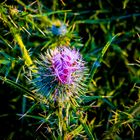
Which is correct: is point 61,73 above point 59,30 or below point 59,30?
below

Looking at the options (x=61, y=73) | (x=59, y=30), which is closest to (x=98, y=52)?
(x=59, y=30)

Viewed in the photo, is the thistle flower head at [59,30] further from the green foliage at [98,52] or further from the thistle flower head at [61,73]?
the thistle flower head at [61,73]

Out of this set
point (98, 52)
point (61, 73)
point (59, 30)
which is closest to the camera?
point (61, 73)

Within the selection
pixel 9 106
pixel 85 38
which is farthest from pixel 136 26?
pixel 9 106

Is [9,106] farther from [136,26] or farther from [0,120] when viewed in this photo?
[136,26]

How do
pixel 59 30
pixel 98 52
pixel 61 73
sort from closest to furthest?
pixel 61 73 → pixel 59 30 → pixel 98 52

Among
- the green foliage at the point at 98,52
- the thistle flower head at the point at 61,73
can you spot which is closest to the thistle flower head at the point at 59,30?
the green foliage at the point at 98,52

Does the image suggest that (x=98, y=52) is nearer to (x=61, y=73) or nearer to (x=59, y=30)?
(x=59, y=30)

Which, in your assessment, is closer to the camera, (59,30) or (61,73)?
(61,73)

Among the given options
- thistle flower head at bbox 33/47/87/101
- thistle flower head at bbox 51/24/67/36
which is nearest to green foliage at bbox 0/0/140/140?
thistle flower head at bbox 51/24/67/36
